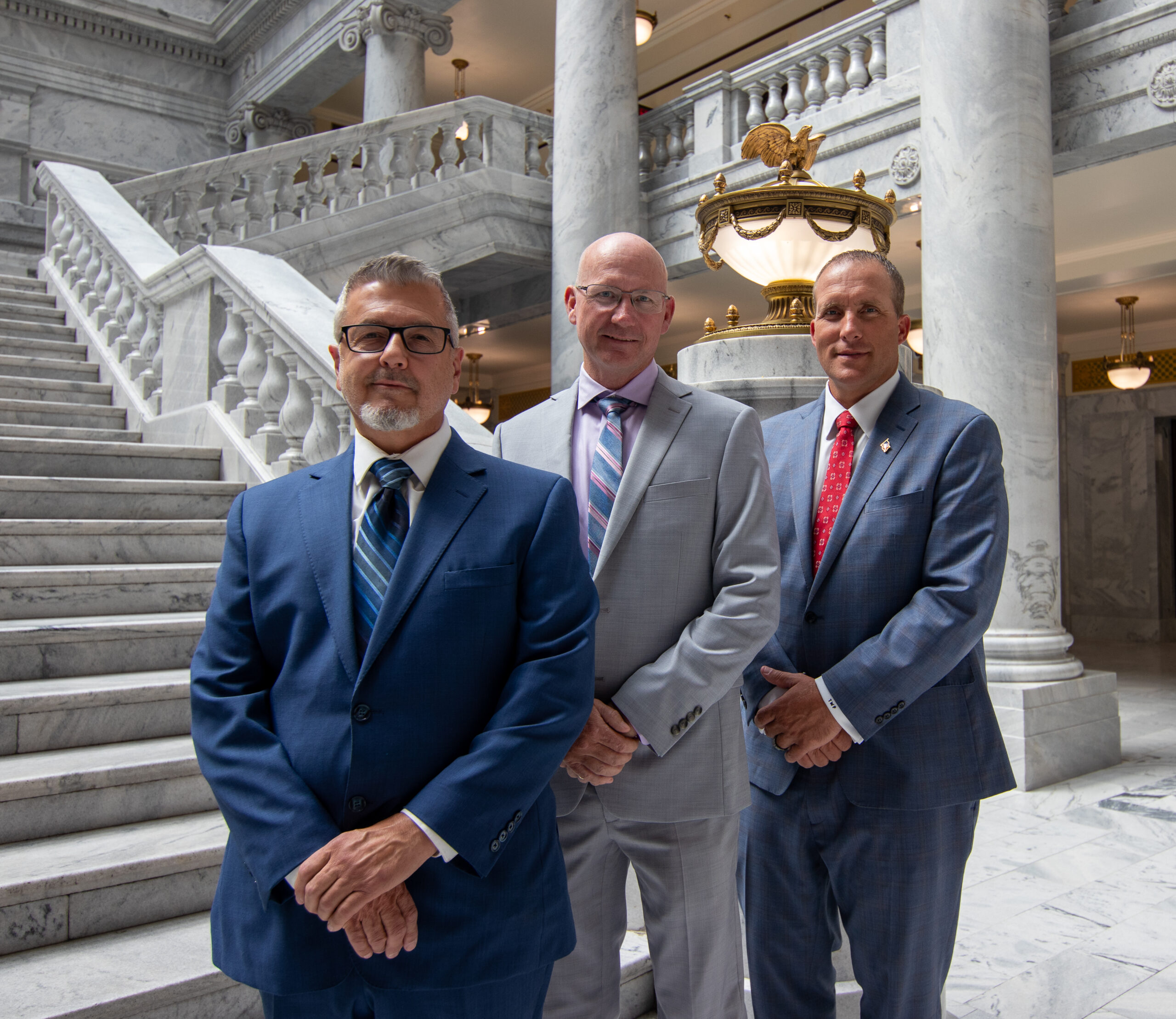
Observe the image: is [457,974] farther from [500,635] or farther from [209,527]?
[209,527]

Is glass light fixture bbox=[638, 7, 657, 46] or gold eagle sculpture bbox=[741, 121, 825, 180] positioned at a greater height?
glass light fixture bbox=[638, 7, 657, 46]

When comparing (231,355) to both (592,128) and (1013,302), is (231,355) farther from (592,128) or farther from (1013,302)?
(592,128)

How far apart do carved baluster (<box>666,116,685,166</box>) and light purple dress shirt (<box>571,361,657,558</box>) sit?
28.1ft

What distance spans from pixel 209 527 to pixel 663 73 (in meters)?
13.7

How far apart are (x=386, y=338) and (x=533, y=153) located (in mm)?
9424

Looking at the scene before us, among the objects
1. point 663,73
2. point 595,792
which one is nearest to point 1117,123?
point 595,792

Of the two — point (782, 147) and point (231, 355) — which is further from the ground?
point (782, 147)

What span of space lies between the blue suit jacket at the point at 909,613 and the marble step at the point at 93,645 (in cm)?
211

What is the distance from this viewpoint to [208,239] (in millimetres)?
9266

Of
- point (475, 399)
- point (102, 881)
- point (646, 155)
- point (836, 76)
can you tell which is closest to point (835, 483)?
point (102, 881)

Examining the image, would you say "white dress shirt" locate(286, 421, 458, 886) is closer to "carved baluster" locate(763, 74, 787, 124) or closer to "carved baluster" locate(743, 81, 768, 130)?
"carved baluster" locate(763, 74, 787, 124)

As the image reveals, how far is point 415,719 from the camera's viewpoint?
1.53 m

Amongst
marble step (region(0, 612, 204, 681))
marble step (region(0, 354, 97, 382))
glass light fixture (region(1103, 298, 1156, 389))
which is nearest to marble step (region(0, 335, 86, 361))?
marble step (region(0, 354, 97, 382))

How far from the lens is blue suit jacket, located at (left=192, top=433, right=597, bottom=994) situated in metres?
1.49
